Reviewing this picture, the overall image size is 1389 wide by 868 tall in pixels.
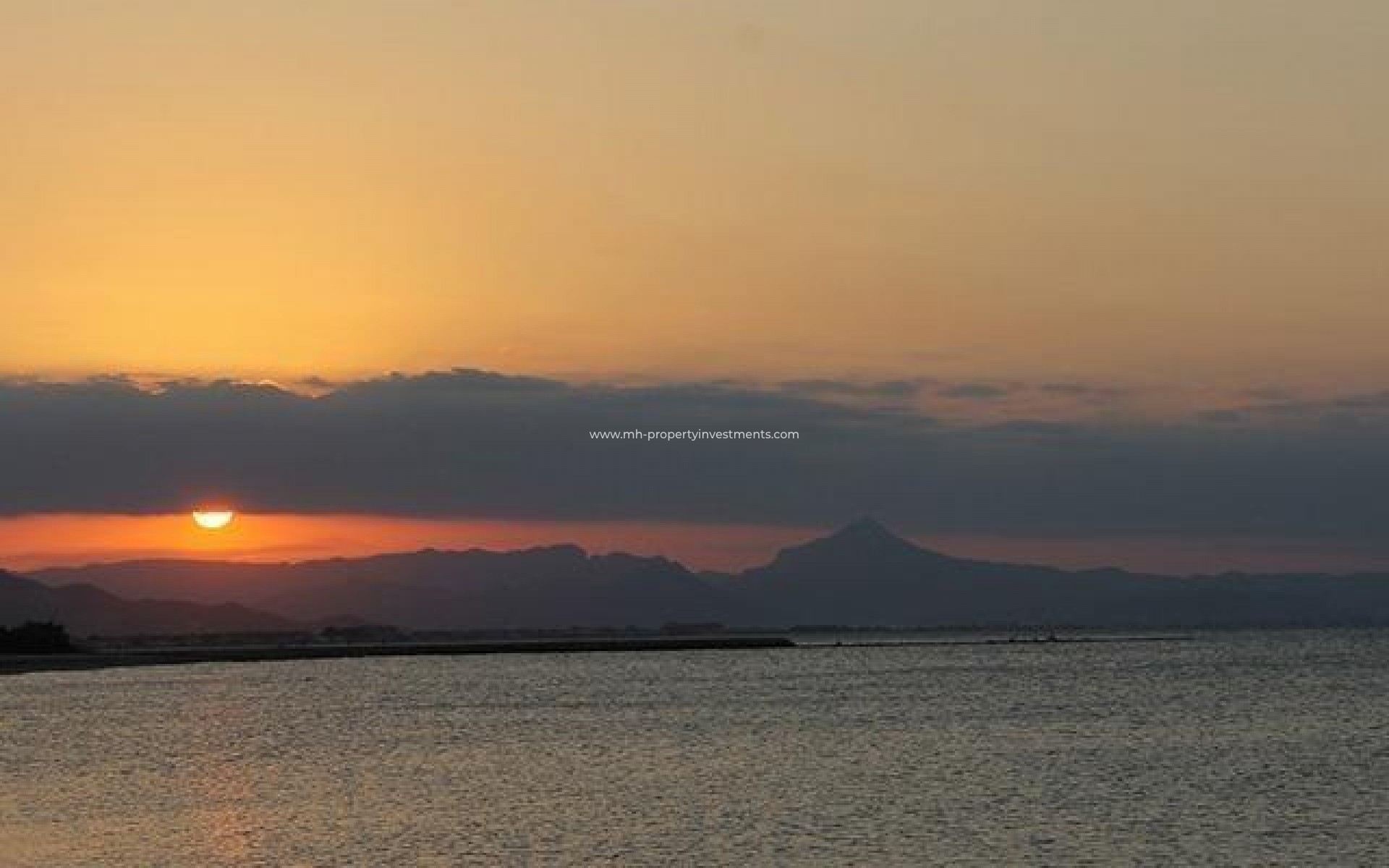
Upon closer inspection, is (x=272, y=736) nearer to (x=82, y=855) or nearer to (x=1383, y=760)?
(x=82, y=855)

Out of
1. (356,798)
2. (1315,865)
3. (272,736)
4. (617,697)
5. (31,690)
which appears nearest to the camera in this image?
(1315,865)

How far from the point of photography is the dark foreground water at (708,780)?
2237 inches

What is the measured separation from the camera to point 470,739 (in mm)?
102250

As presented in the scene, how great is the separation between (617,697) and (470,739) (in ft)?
157

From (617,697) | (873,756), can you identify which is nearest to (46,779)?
(873,756)

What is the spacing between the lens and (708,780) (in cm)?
7700

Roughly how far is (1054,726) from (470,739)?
111 ft

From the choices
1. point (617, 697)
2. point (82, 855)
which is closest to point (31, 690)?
point (617, 697)

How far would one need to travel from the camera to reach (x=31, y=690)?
16675cm

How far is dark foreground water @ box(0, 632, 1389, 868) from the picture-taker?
5681cm

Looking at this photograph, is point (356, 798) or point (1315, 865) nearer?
point (1315, 865)

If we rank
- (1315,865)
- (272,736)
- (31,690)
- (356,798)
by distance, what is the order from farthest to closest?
(31,690) → (272,736) → (356,798) → (1315,865)

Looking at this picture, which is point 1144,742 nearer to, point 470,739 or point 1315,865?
point 470,739

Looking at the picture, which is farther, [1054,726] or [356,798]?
[1054,726]
